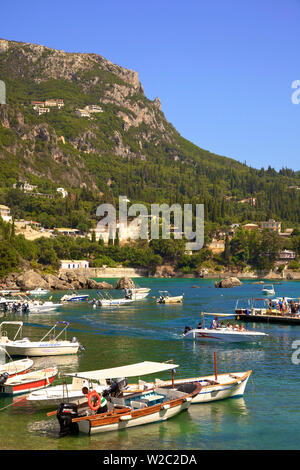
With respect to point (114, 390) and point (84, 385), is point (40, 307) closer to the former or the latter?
point (84, 385)

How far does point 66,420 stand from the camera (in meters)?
26.3

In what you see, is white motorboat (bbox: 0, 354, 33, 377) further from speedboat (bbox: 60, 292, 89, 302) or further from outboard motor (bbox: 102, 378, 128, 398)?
speedboat (bbox: 60, 292, 89, 302)

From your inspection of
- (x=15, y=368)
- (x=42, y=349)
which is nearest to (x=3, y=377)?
(x=15, y=368)

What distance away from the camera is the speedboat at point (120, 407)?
86.4 feet

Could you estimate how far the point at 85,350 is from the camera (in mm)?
49000

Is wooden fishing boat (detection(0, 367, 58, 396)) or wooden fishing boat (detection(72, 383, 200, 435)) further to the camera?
wooden fishing boat (detection(0, 367, 58, 396))

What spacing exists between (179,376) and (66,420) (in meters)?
13.0

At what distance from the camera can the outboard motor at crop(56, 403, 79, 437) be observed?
2633cm

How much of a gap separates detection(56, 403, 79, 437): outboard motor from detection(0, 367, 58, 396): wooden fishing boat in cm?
760

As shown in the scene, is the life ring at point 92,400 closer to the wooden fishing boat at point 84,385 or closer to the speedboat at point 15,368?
the wooden fishing boat at point 84,385

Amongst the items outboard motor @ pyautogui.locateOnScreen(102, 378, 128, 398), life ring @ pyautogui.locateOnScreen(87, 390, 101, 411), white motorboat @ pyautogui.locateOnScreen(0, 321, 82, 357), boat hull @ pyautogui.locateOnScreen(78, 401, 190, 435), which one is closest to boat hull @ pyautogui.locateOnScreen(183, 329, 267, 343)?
white motorboat @ pyautogui.locateOnScreen(0, 321, 82, 357)
